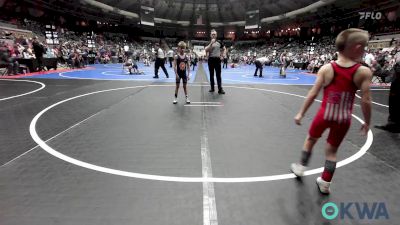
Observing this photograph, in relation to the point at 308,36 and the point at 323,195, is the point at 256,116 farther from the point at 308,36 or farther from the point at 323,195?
the point at 308,36

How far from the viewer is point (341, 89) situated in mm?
2820

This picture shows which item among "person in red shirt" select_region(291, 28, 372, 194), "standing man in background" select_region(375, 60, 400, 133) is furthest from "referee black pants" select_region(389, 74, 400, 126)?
"person in red shirt" select_region(291, 28, 372, 194)

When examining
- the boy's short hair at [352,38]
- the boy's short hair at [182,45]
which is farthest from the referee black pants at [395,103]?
the boy's short hair at [182,45]

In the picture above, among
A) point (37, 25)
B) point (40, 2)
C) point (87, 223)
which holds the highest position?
point (40, 2)

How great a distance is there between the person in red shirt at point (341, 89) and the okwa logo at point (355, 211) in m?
0.26

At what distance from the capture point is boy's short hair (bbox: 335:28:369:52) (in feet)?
8.62

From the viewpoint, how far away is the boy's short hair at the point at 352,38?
263 cm

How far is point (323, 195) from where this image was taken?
9.91ft

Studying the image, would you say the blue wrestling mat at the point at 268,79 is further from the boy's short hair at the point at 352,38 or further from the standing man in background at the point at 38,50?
the standing man in background at the point at 38,50

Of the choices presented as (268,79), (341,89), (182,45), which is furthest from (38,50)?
(341,89)

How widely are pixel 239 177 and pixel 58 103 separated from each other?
6.24 meters

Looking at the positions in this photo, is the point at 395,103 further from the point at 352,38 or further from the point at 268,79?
the point at 268,79

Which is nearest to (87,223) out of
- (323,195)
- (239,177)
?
(239,177)

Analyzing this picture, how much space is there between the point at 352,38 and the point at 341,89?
510 mm
